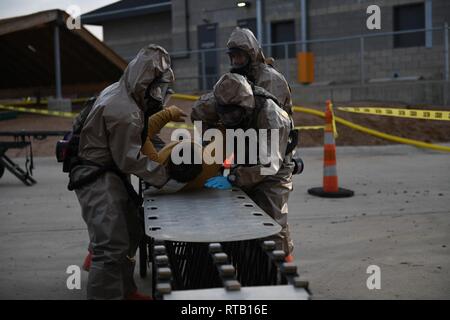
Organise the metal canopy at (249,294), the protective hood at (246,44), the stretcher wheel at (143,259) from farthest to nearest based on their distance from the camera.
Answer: the protective hood at (246,44)
the stretcher wheel at (143,259)
the metal canopy at (249,294)

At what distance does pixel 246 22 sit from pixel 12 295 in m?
19.7

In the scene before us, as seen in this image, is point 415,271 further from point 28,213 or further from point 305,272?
point 28,213

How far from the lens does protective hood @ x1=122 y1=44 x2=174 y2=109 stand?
3.66 metres

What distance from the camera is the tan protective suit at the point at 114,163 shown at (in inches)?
140

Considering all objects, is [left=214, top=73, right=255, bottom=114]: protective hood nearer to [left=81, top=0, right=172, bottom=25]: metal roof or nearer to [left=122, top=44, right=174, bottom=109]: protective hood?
[left=122, top=44, right=174, bottom=109]: protective hood

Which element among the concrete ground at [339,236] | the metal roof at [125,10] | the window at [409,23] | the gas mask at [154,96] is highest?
the metal roof at [125,10]

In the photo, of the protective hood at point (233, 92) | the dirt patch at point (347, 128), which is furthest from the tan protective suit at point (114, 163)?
the dirt patch at point (347, 128)

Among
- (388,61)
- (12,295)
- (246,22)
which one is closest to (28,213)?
(12,295)

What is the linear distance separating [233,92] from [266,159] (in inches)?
17.4

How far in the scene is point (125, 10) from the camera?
27359 millimetres

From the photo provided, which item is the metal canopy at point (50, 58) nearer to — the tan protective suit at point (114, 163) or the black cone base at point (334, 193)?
the black cone base at point (334, 193)

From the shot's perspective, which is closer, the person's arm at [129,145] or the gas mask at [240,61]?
the person's arm at [129,145]

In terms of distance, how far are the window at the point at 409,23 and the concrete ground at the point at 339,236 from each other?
10.5 m

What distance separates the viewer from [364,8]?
20.3 metres
